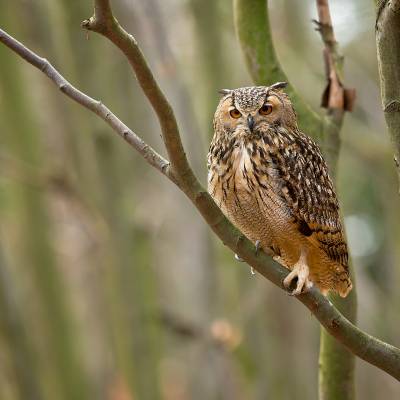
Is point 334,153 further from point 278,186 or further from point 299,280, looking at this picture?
point 299,280

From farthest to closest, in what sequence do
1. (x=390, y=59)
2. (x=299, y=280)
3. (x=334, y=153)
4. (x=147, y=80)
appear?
(x=334, y=153) → (x=299, y=280) → (x=390, y=59) → (x=147, y=80)

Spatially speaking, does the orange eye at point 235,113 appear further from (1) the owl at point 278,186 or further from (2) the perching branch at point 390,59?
(2) the perching branch at point 390,59

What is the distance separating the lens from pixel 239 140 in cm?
328

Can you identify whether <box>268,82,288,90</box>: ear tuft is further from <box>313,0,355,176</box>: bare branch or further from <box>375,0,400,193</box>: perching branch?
<box>375,0,400,193</box>: perching branch

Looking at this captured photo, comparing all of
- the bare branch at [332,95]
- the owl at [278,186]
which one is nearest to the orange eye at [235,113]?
the owl at [278,186]

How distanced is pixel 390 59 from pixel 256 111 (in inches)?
42.1

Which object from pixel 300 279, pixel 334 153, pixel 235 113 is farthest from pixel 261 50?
pixel 300 279

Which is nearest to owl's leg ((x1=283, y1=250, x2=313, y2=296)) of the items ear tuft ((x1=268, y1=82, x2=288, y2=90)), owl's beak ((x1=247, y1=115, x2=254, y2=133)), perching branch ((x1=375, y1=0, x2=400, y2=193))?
perching branch ((x1=375, y1=0, x2=400, y2=193))

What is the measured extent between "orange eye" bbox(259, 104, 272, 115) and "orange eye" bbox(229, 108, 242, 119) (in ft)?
0.27

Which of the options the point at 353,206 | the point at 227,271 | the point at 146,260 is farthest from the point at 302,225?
the point at 353,206

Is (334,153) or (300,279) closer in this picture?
(300,279)

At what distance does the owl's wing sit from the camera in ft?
10.4

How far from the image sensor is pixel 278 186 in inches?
124

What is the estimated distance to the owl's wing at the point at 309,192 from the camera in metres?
→ 3.17
